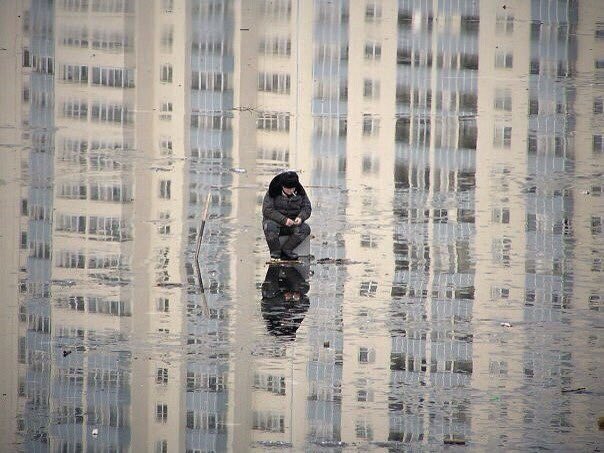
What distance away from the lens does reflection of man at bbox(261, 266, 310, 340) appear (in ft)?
56.5

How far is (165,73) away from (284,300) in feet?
52.7

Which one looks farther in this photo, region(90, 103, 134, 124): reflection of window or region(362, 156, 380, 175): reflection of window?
region(90, 103, 134, 124): reflection of window

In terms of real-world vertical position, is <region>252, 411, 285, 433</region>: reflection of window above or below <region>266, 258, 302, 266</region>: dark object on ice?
below

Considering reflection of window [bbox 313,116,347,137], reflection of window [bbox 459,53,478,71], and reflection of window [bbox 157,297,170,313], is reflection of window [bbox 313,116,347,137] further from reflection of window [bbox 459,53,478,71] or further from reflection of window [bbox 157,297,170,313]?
reflection of window [bbox 157,297,170,313]

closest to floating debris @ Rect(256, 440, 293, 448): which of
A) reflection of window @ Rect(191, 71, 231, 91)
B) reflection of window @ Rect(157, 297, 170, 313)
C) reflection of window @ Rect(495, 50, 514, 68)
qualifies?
reflection of window @ Rect(157, 297, 170, 313)

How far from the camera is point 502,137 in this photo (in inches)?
1150

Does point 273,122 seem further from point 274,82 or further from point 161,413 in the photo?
point 161,413

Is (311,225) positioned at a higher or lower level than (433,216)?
lower

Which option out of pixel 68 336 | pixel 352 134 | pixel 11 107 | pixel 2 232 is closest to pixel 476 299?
pixel 68 336

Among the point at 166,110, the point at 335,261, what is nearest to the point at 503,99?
the point at 166,110

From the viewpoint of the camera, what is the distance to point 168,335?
1678cm

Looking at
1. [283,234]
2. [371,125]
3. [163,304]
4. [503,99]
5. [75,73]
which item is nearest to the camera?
[163,304]

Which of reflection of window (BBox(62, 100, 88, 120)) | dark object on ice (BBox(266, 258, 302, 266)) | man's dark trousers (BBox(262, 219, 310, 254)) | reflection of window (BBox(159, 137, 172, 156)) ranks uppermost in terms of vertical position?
reflection of window (BBox(62, 100, 88, 120))

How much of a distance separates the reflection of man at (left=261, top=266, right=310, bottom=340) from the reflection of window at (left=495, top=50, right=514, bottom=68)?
1642cm
